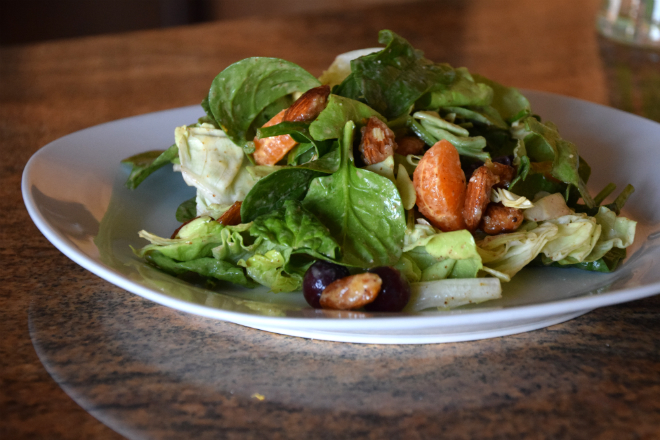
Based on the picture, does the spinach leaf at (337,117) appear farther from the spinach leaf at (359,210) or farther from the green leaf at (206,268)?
the green leaf at (206,268)

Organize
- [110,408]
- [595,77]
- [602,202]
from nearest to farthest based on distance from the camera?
1. [110,408]
2. [602,202]
3. [595,77]

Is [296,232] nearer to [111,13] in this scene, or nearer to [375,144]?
[375,144]

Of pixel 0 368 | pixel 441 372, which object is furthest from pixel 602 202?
pixel 0 368

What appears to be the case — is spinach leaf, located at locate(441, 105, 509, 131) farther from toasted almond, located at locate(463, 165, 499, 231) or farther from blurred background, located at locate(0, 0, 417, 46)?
blurred background, located at locate(0, 0, 417, 46)

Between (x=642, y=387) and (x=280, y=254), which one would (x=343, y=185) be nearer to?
(x=280, y=254)

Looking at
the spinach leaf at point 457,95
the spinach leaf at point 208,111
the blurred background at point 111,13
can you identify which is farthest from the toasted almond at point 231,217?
the blurred background at point 111,13
